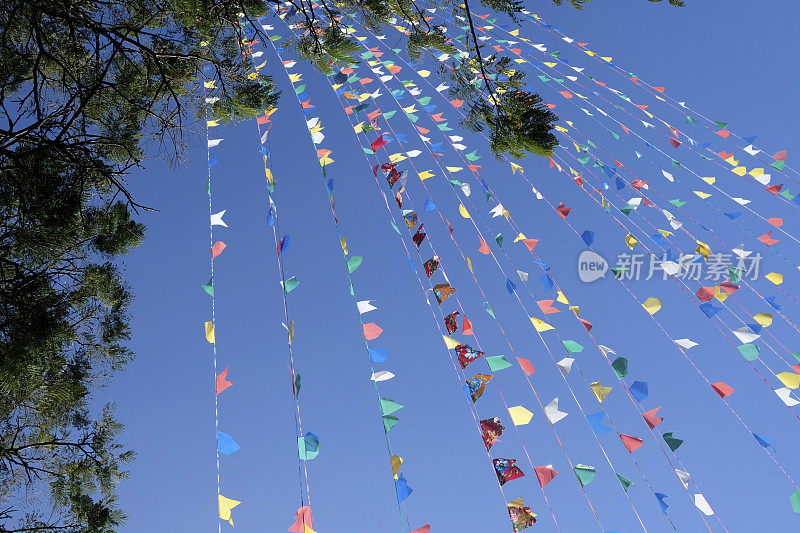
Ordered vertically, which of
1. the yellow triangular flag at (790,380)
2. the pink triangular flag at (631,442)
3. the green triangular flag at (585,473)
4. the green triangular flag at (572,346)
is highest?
the green triangular flag at (572,346)

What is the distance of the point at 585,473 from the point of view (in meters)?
2.02

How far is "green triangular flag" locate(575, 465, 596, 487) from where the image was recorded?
1.99m

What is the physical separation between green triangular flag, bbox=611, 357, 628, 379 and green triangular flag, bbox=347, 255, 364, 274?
4.22 ft

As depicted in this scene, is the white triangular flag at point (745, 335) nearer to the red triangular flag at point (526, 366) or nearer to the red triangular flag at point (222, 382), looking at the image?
the red triangular flag at point (526, 366)

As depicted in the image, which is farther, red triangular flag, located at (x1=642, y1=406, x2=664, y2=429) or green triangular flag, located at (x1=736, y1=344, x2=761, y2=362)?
green triangular flag, located at (x1=736, y1=344, x2=761, y2=362)

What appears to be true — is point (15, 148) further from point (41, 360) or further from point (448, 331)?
point (448, 331)

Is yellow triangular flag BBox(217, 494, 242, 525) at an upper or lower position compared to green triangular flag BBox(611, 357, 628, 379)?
lower

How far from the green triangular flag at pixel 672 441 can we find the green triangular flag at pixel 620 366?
1.03ft

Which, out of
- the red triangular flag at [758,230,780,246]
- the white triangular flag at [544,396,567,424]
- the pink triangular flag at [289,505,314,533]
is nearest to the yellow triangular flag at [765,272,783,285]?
the red triangular flag at [758,230,780,246]

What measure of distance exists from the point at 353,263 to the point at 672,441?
1.66 meters

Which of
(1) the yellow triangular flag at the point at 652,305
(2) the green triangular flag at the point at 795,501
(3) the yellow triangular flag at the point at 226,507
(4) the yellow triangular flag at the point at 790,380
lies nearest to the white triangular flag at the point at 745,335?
(4) the yellow triangular flag at the point at 790,380

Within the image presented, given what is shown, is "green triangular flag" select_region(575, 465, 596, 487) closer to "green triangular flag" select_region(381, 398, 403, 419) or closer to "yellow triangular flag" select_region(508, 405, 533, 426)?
"yellow triangular flag" select_region(508, 405, 533, 426)

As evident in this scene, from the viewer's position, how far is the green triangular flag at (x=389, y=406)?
6.25ft

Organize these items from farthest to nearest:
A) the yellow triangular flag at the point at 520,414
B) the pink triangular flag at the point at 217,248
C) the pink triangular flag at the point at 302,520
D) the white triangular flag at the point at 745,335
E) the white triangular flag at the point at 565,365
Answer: the white triangular flag at the point at 745,335 → the white triangular flag at the point at 565,365 → the pink triangular flag at the point at 217,248 → the yellow triangular flag at the point at 520,414 → the pink triangular flag at the point at 302,520
